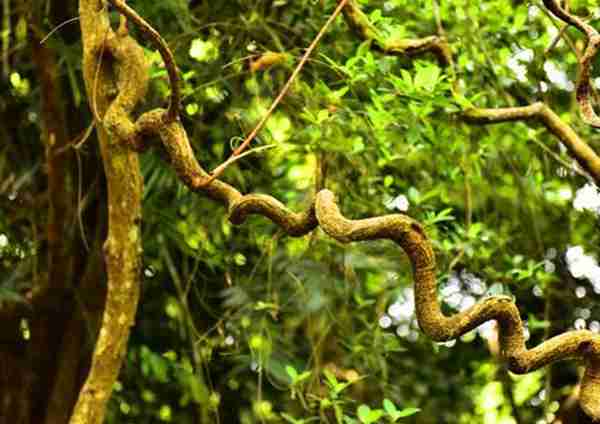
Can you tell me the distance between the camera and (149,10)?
2.21 metres

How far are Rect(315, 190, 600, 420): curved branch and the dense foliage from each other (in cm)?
52

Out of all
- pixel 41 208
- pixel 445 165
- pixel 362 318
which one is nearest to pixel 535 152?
pixel 445 165

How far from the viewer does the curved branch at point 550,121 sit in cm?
191

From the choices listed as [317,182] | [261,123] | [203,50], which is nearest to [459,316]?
[261,123]

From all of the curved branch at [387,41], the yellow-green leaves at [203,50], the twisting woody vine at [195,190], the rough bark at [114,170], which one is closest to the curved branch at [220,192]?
the twisting woody vine at [195,190]

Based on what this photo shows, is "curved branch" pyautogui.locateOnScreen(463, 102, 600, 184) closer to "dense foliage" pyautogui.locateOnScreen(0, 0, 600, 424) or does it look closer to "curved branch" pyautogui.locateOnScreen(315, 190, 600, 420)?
"dense foliage" pyautogui.locateOnScreen(0, 0, 600, 424)

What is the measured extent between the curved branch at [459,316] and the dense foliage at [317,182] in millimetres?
522

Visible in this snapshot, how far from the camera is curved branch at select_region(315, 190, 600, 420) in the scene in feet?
4.54

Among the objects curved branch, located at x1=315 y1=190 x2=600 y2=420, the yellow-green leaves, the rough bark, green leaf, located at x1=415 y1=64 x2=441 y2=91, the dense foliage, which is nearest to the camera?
curved branch, located at x1=315 y1=190 x2=600 y2=420

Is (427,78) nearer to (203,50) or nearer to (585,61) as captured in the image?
(585,61)

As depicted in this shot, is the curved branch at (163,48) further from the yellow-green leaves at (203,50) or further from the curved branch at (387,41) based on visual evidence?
the yellow-green leaves at (203,50)

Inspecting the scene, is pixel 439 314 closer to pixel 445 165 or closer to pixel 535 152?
pixel 445 165

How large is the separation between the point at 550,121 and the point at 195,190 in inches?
27.6

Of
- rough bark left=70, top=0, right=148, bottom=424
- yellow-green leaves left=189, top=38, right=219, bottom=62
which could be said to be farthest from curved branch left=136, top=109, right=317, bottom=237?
yellow-green leaves left=189, top=38, right=219, bottom=62
